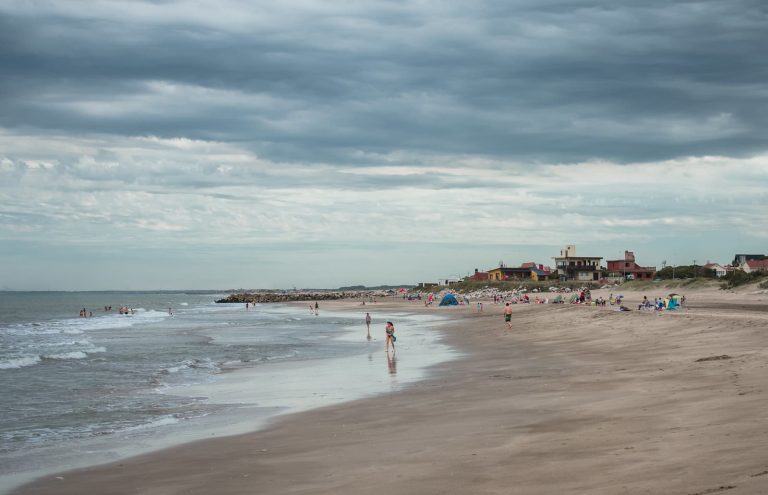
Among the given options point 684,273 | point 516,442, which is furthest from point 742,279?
point 516,442

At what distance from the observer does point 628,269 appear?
13175cm

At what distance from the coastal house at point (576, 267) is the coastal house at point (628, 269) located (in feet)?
8.60

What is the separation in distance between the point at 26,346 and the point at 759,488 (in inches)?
1668

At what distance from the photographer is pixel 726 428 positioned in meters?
9.98

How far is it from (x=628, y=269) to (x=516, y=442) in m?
128

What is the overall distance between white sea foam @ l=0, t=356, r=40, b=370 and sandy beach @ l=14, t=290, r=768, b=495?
1827 cm

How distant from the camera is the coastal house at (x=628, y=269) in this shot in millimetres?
130875

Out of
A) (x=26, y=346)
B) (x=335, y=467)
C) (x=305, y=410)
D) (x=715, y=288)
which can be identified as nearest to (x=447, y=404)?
(x=305, y=410)

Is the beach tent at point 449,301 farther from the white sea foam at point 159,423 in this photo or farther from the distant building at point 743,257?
the white sea foam at point 159,423

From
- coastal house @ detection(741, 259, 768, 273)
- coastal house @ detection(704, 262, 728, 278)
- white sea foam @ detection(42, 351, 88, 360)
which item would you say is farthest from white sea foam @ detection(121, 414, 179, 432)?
coastal house @ detection(704, 262, 728, 278)

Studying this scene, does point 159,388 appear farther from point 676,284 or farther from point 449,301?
point 449,301

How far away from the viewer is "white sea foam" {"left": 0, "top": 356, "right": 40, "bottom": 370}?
96.8ft

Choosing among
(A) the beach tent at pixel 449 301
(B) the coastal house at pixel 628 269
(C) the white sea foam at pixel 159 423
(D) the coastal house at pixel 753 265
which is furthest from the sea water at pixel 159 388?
(B) the coastal house at pixel 628 269

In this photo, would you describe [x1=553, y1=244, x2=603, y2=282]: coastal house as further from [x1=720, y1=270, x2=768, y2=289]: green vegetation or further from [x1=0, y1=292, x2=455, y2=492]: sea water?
[x1=0, y1=292, x2=455, y2=492]: sea water
